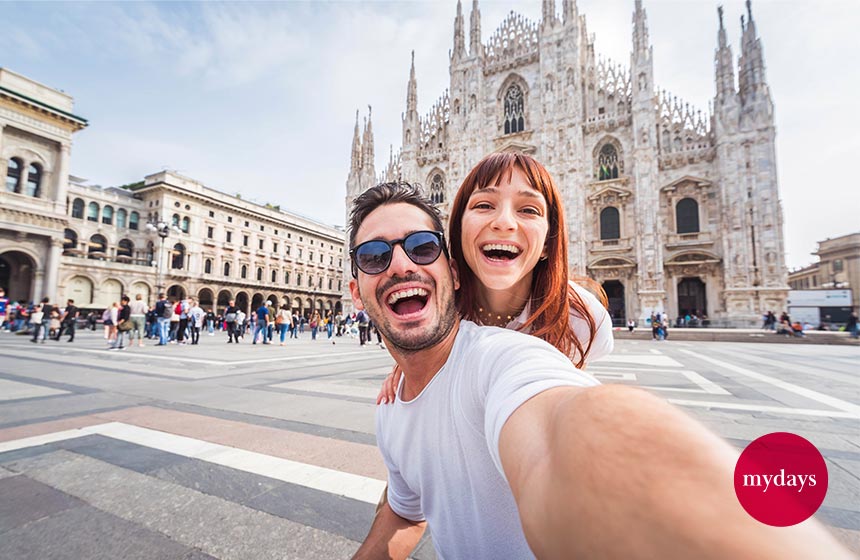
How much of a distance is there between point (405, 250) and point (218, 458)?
1.86 m

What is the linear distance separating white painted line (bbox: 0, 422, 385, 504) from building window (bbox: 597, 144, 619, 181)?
78.2ft

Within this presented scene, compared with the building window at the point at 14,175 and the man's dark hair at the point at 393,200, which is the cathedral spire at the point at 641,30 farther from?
the building window at the point at 14,175

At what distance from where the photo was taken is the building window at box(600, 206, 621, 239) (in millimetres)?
21812

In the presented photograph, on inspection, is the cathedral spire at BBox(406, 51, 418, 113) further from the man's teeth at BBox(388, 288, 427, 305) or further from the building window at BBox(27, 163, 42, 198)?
the man's teeth at BBox(388, 288, 427, 305)

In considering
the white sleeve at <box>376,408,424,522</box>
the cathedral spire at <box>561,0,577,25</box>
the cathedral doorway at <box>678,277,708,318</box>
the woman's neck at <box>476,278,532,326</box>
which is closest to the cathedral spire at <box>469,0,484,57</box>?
the cathedral spire at <box>561,0,577,25</box>

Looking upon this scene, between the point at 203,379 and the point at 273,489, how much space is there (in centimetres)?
372

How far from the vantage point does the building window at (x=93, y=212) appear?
28.7 meters

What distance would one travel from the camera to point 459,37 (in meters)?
26.3

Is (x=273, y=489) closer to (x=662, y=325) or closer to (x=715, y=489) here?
(x=715, y=489)

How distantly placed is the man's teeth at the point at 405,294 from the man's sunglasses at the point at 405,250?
3.2 inches

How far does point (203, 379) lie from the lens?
15.9 feet

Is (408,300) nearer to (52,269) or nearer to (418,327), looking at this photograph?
(418,327)

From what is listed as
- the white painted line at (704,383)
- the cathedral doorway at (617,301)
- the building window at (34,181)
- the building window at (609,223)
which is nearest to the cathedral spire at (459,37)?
the building window at (609,223)

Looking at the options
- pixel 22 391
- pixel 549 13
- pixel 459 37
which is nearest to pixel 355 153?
pixel 459 37
